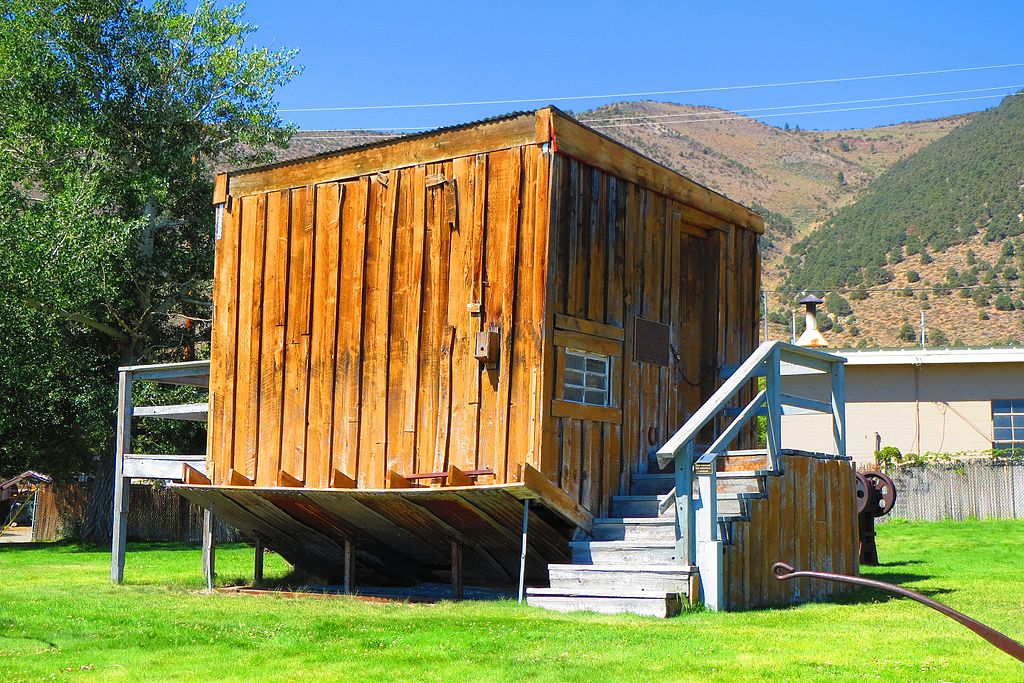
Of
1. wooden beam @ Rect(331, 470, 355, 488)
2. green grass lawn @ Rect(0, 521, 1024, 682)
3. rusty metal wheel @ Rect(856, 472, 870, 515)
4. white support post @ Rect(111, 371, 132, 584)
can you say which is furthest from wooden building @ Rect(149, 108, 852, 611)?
rusty metal wheel @ Rect(856, 472, 870, 515)

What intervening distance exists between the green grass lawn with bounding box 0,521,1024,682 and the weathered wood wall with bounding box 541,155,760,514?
1893 millimetres

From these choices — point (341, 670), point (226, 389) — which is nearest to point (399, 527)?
point (226, 389)

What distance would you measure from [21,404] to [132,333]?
8.83 ft

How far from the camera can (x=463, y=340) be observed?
1230 centimetres

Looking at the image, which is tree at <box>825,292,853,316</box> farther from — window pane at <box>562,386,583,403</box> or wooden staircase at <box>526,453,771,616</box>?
window pane at <box>562,386,583,403</box>

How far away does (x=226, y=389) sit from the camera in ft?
48.2

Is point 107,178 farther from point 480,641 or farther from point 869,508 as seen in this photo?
point 480,641

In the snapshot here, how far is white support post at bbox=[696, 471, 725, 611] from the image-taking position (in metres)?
10.4

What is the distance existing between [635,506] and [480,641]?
3.72 m

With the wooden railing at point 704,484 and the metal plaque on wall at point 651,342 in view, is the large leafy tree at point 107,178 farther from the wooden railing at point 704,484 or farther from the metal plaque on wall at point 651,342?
the wooden railing at point 704,484

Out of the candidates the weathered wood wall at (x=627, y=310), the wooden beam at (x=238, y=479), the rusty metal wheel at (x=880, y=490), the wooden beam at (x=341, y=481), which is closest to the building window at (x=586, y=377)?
the weathered wood wall at (x=627, y=310)

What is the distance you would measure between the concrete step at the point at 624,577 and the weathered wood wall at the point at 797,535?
1.58ft

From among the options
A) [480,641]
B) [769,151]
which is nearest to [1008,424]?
[480,641]

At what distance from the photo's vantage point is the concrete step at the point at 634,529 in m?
11.4
